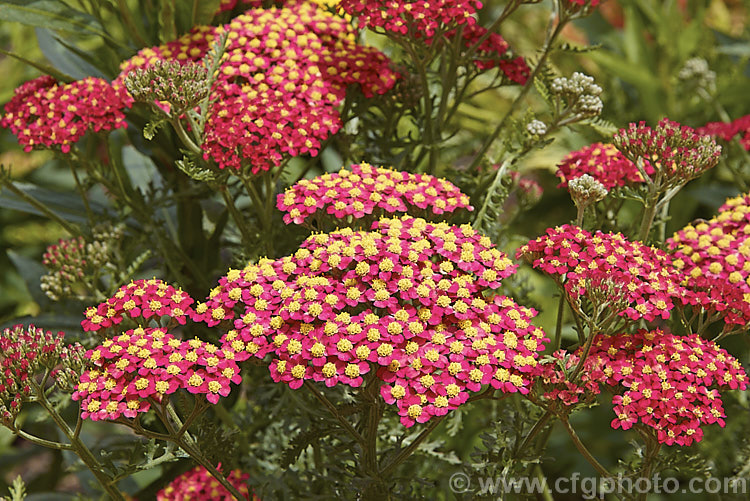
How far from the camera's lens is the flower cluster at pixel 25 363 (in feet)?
2.94

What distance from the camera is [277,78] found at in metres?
1.18

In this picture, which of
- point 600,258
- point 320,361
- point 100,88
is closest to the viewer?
point 320,361

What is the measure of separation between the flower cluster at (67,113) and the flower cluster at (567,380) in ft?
2.41

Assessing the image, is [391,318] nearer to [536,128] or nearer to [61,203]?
[536,128]

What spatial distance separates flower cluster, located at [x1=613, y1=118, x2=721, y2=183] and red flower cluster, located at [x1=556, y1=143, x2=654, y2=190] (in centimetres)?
10

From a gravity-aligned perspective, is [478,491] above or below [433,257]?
below

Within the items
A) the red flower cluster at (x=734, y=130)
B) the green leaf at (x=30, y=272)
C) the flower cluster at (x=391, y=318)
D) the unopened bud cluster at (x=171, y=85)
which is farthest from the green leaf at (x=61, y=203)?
the red flower cluster at (x=734, y=130)

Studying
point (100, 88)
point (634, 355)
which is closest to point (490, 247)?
point (634, 355)

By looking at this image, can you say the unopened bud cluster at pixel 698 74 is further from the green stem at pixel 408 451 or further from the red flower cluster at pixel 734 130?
the green stem at pixel 408 451

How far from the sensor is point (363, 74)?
123cm

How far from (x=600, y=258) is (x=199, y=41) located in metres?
0.74

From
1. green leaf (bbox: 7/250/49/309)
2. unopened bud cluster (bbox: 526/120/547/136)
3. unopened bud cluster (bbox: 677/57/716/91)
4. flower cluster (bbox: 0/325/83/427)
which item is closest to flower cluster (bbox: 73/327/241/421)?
flower cluster (bbox: 0/325/83/427)

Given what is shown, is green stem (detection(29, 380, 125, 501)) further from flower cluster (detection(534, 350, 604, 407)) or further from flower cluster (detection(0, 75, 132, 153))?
flower cluster (detection(534, 350, 604, 407))

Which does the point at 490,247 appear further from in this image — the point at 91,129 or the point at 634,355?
the point at 91,129
